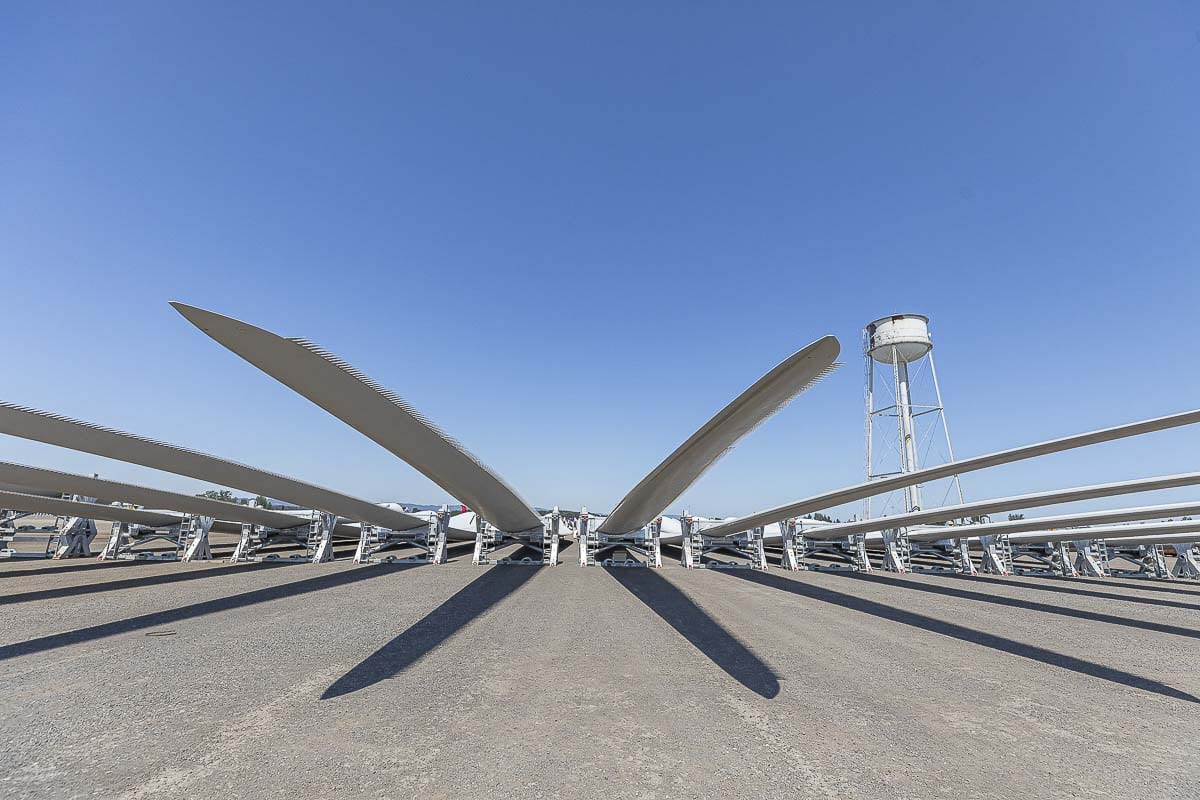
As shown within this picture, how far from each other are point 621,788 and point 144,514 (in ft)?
87.8

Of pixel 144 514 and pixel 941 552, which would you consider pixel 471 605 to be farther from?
pixel 941 552

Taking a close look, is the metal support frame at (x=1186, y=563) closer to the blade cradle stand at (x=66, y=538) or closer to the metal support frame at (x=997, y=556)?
the metal support frame at (x=997, y=556)

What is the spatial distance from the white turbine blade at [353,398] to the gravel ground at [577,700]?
3996 millimetres

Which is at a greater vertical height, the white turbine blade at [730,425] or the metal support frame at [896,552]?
the white turbine blade at [730,425]

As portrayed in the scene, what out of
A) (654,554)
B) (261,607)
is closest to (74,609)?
(261,607)

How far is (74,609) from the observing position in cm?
1141

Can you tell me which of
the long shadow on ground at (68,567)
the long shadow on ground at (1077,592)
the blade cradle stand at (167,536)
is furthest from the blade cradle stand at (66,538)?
the long shadow on ground at (1077,592)

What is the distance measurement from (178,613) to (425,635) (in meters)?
6.07

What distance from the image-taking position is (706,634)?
10.3 m

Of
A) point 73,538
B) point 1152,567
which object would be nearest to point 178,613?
point 73,538

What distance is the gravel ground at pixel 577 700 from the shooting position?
449 centimetres

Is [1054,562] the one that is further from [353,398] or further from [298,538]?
[298,538]

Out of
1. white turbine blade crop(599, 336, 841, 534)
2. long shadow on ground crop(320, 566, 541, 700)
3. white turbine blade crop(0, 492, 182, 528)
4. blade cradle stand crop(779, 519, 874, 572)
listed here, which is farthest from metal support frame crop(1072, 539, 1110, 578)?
white turbine blade crop(0, 492, 182, 528)

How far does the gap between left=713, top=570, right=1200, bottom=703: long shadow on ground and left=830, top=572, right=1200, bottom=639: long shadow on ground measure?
13.4 feet
